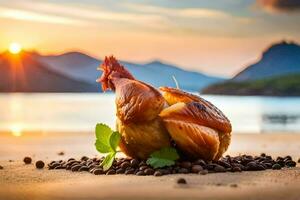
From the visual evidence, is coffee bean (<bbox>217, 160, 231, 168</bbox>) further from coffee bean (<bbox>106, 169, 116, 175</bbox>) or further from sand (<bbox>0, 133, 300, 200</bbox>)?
coffee bean (<bbox>106, 169, 116, 175</bbox>)

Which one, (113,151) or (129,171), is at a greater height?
(113,151)

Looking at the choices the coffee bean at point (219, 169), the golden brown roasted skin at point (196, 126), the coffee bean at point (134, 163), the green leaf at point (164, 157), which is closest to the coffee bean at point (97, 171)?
the coffee bean at point (134, 163)

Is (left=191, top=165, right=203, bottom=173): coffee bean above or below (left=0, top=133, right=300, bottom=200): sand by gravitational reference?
above

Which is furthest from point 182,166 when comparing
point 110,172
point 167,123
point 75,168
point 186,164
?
point 75,168

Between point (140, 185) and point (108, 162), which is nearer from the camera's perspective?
point (140, 185)

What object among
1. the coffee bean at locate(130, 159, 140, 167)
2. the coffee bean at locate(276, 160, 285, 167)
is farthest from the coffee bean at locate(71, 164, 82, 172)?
the coffee bean at locate(276, 160, 285, 167)

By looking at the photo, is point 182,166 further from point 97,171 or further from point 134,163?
point 97,171
